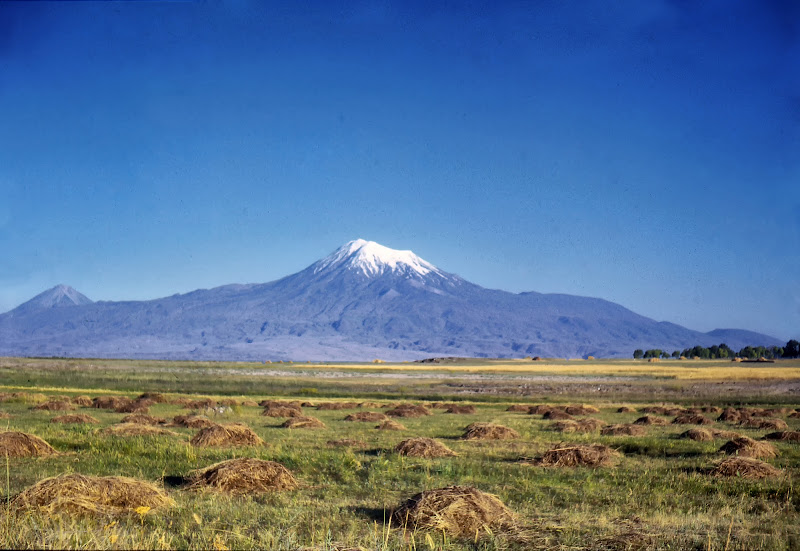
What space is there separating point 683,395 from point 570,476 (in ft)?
168

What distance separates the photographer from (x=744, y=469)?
50.5ft

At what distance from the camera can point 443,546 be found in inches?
348

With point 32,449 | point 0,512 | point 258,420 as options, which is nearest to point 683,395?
point 258,420

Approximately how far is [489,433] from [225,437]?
9.40 metres

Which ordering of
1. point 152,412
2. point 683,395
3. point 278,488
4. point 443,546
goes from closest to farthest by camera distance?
point 443,546
point 278,488
point 152,412
point 683,395

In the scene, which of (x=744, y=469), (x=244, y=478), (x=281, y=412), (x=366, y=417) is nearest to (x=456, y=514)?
(x=244, y=478)

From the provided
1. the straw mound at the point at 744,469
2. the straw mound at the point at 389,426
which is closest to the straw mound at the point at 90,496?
the straw mound at the point at 744,469

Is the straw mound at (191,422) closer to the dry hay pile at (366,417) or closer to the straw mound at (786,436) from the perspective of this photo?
the dry hay pile at (366,417)

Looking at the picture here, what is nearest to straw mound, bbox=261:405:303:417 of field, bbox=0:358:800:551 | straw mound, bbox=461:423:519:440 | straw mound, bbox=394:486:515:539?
field, bbox=0:358:800:551

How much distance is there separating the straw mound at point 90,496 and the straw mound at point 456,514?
4299 millimetres

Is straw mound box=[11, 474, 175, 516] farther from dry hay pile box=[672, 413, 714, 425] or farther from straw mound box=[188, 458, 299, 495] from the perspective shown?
dry hay pile box=[672, 413, 714, 425]

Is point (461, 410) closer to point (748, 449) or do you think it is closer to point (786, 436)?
point (786, 436)

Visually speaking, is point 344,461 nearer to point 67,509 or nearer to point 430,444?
point 430,444

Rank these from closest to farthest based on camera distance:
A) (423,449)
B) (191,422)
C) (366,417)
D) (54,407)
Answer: (423,449), (191,422), (366,417), (54,407)
